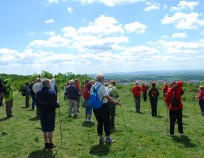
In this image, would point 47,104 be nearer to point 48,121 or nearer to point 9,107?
point 48,121

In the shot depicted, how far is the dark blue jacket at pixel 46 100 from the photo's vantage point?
361 inches

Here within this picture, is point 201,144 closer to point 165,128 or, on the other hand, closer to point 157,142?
point 157,142

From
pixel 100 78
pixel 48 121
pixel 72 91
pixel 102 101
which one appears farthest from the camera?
pixel 72 91

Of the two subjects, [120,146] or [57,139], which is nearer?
[120,146]

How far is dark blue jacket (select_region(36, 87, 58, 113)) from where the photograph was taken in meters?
9.17

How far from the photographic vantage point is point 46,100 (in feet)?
30.1

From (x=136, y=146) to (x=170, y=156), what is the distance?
1.45 m

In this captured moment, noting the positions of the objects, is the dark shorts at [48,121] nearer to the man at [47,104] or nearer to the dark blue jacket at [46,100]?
the man at [47,104]

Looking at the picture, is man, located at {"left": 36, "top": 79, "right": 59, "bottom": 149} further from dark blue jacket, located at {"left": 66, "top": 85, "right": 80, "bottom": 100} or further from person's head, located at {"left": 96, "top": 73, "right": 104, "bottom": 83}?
dark blue jacket, located at {"left": 66, "top": 85, "right": 80, "bottom": 100}

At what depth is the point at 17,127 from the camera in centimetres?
1423

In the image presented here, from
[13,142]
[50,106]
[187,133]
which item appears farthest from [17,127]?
[187,133]

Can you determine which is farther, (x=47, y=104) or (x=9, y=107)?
(x=9, y=107)

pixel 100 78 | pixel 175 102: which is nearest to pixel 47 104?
pixel 100 78

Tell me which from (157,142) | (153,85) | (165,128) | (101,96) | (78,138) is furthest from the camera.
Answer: (153,85)
